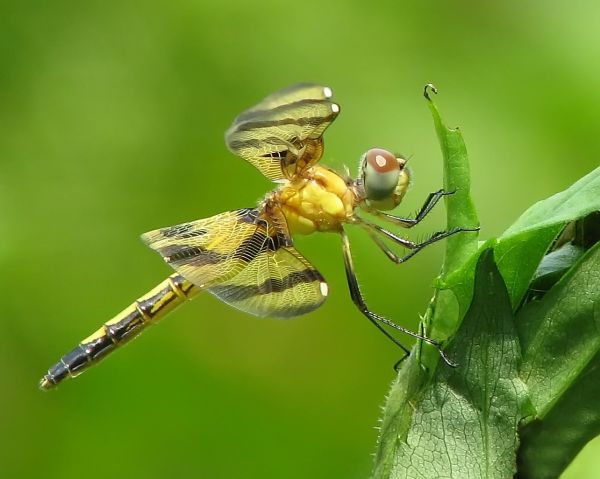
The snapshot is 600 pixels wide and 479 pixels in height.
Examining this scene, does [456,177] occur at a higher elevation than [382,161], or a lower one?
lower

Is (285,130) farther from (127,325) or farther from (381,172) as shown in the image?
(127,325)

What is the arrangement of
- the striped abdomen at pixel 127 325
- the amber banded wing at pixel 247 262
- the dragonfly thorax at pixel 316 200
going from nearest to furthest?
the amber banded wing at pixel 247 262 < the dragonfly thorax at pixel 316 200 < the striped abdomen at pixel 127 325

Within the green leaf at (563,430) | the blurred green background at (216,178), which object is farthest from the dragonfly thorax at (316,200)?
the green leaf at (563,430)

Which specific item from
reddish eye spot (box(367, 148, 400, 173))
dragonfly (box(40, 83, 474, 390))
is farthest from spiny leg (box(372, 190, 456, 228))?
reddish eye spot (box(367, 148, 400, 173))

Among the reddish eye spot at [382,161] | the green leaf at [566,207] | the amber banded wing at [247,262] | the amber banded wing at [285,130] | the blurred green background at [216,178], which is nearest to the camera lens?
the green leaf at [566,207]

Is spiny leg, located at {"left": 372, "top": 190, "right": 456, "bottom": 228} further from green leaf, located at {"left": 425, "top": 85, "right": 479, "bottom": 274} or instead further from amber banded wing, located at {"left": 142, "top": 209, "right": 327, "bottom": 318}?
green leaf, located at {"left": 425, "top": 85, "right": 479, "bottom": 274}

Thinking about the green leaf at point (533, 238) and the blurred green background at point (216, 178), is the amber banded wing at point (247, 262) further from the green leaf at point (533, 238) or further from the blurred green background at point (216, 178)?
the blurred green background at point (216, 178)

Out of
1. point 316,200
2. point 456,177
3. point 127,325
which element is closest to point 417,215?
point 316,200

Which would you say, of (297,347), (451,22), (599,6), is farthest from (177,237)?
(599,6)
